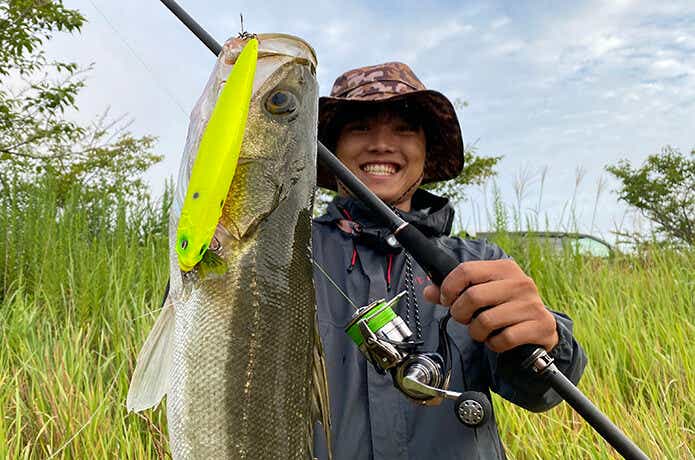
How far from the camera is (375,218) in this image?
8.95ft

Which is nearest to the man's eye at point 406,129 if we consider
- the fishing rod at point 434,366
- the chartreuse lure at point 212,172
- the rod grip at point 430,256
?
the rod grip at point 430,256

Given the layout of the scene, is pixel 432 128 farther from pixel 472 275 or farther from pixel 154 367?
pixel 154 367

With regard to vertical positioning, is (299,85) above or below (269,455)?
above

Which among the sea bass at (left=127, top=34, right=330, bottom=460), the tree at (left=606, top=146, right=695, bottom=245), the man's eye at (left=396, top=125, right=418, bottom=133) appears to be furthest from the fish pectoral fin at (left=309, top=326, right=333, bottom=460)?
the tree at (left=606, top=146, right=695, bottom=245)

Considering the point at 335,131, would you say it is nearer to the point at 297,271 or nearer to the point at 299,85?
the point at 299,85

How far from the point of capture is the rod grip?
6.25 feet

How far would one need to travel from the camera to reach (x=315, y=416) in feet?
5.21

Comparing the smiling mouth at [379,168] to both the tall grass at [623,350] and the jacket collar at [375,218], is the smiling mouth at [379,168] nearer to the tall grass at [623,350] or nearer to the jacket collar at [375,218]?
the jacket collar at [375,218]

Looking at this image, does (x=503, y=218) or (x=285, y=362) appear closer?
(x=285, y=362)

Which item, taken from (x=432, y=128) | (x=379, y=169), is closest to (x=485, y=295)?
(x=379, y=169)

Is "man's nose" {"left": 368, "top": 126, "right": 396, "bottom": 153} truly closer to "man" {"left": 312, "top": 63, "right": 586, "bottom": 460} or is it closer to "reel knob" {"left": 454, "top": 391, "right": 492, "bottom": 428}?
"man" {"left": 312, "top": 63, "right": 586, "bottom": 460}

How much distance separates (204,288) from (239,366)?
0.66 feet

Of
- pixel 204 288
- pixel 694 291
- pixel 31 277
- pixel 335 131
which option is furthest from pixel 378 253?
pixel 694 291

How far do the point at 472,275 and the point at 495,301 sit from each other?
95 mm
